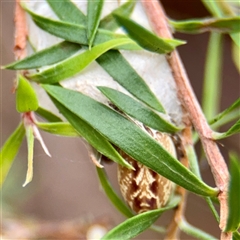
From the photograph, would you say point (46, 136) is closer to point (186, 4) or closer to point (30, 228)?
point (30, 228)

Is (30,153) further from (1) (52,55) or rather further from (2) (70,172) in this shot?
(2) (70,172)

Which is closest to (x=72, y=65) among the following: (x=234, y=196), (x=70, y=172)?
(x=234, y=196)

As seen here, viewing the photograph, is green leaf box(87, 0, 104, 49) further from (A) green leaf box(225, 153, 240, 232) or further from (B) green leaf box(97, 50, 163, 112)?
(A) green leaf box(225, 153, 240, 232)

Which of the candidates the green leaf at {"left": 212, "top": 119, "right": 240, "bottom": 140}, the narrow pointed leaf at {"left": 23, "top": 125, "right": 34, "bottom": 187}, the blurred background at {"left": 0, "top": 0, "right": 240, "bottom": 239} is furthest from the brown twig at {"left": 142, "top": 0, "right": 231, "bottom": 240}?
the blurred background at {"left": 0, "top": 0, "right": 240, "bottom": 239}

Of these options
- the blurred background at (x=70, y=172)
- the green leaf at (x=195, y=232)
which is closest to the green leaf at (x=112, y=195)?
the green leaf at (x=195, y=232)

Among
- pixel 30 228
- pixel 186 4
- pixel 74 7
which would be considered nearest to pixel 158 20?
pixel 74 7

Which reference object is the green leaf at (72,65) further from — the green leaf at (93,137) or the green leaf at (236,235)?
the green leaf at (236,235)
